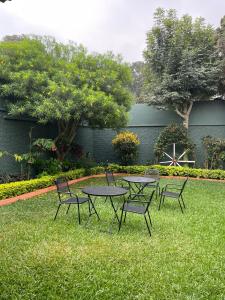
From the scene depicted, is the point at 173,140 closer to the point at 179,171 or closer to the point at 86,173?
the point at 179,171

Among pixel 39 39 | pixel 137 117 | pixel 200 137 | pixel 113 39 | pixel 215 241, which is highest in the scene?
pixel 113 39

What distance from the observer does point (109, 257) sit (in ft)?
11.3

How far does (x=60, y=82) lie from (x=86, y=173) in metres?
3.84

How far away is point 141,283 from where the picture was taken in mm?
2881

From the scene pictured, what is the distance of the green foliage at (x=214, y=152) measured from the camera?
10398 mm

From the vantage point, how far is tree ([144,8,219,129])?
35.5ft

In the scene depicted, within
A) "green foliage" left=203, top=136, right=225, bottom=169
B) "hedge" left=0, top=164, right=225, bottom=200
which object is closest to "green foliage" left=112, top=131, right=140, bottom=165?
"hedge" left=0, top=164, right=225, bottom=200

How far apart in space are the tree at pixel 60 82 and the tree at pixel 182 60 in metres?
2.59

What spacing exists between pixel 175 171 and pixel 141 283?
7848 mm

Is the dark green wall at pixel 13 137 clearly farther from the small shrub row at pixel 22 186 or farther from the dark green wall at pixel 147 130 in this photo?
the small shrub row at pixel 22 186

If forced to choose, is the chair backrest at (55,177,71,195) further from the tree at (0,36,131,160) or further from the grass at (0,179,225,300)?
the tree at (0,36,131,160)

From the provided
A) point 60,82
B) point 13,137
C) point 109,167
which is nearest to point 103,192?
point 60,82

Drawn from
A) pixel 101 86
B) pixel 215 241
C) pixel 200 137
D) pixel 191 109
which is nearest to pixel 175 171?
pixel 200 137

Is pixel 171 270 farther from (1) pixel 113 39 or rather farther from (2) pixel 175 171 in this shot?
(1) pixel 113 39
